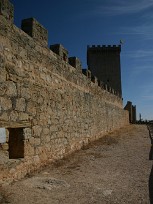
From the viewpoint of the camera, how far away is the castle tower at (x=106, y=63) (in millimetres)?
38844

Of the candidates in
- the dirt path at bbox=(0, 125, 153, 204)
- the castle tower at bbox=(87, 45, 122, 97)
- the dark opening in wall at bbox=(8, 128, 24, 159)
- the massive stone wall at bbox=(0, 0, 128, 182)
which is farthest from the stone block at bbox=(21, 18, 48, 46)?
the castle tower at bbox=(87, 45, 122, 97)

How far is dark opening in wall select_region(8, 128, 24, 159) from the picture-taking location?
4781mm

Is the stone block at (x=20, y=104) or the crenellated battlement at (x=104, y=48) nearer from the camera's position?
the stone block at (x=20, y=104)

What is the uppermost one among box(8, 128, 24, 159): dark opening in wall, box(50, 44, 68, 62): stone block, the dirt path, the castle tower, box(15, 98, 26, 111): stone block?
the castle tower

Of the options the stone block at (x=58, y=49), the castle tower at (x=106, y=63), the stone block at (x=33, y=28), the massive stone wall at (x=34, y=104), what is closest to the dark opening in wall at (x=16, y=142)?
the massive stone wall at (x=34, y=104)

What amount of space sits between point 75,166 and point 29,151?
1297mm

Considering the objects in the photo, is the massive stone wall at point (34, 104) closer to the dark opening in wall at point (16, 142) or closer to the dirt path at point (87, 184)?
the dark opening in wall at point (16, 142)

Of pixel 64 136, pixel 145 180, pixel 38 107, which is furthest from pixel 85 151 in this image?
pixel 145 180

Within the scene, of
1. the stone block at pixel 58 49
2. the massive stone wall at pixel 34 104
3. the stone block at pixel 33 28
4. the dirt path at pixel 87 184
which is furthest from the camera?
the stone block at pixel 58 49

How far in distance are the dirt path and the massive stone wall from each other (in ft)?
1.25

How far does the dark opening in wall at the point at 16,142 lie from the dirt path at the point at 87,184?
0.47 metres

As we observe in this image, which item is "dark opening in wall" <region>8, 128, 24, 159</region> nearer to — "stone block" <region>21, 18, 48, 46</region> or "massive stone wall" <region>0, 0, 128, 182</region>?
"massive stone wall" <region>0, 0, 128, 182</region>

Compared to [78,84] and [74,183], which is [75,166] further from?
[78,84]

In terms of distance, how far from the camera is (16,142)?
4.85 metres
